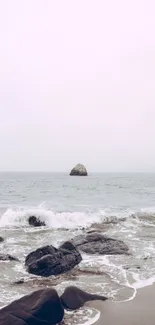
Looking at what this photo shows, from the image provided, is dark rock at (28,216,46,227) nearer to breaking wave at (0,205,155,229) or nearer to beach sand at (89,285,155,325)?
breaking wave at (0,205,155,229)

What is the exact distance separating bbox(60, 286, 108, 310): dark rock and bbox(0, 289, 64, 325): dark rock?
639 millimetres

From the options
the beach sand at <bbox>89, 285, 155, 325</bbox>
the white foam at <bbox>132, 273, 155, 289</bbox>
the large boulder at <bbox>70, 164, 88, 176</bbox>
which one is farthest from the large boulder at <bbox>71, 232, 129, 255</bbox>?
the large boulder at <bbox>70, 164, 88, 176</bbox>

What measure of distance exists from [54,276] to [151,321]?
4213mm

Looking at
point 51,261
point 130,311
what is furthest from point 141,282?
point 51,261

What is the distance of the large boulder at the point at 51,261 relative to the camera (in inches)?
423

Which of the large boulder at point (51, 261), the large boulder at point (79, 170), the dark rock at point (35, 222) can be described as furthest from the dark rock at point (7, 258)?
the large boulder at point (79, 170)

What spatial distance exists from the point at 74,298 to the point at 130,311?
1.38 metres

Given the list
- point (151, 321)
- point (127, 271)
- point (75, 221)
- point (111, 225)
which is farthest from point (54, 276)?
point (75, 221)

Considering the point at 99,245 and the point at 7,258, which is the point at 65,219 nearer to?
the point at 99,245

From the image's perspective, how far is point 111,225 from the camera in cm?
2233

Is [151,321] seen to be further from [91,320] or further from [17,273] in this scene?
[17,273]

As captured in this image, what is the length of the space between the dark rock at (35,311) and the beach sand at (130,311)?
96 cm

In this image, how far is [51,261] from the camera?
11008 millimetres

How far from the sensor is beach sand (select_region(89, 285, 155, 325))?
6996 millimetres
